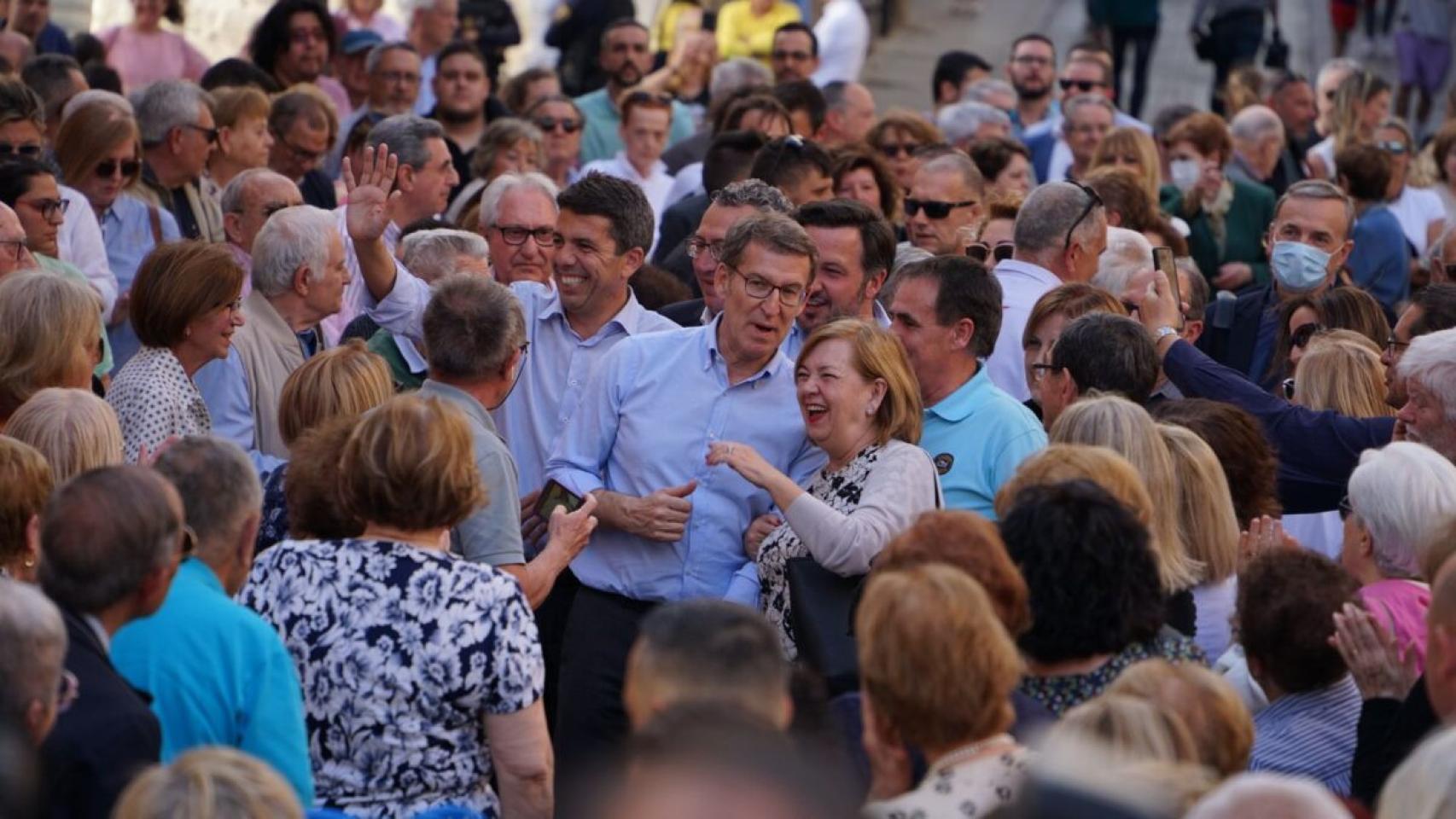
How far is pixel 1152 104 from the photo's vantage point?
19.9 meters

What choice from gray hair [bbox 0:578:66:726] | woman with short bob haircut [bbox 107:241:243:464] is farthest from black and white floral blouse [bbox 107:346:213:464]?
gray hair [bbox 0:578:66:726]

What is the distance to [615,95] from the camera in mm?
13594

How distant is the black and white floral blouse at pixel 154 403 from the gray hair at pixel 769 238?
1.68 m

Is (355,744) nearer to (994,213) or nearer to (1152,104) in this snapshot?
(994,213)

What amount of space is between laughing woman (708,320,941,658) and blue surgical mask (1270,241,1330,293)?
3.29 m

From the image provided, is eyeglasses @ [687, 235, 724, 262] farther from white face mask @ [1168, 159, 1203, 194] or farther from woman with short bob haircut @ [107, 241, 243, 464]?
white face mask @ [1168, 159, 1203, 194]

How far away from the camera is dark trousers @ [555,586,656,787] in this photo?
594 cm

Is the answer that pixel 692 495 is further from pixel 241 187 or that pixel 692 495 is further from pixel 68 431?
pixel 241 187

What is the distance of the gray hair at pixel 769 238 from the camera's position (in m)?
6.06

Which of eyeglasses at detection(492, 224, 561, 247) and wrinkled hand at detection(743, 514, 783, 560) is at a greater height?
eyeglasses at detection(492, 224, 561, 247)

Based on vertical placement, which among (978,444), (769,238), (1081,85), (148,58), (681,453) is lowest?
(1081,85)

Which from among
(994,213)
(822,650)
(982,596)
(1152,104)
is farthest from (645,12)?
(982,596)

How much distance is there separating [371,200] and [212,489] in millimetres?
2645

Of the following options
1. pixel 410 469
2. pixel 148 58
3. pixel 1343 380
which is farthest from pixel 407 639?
pixel 148 58
